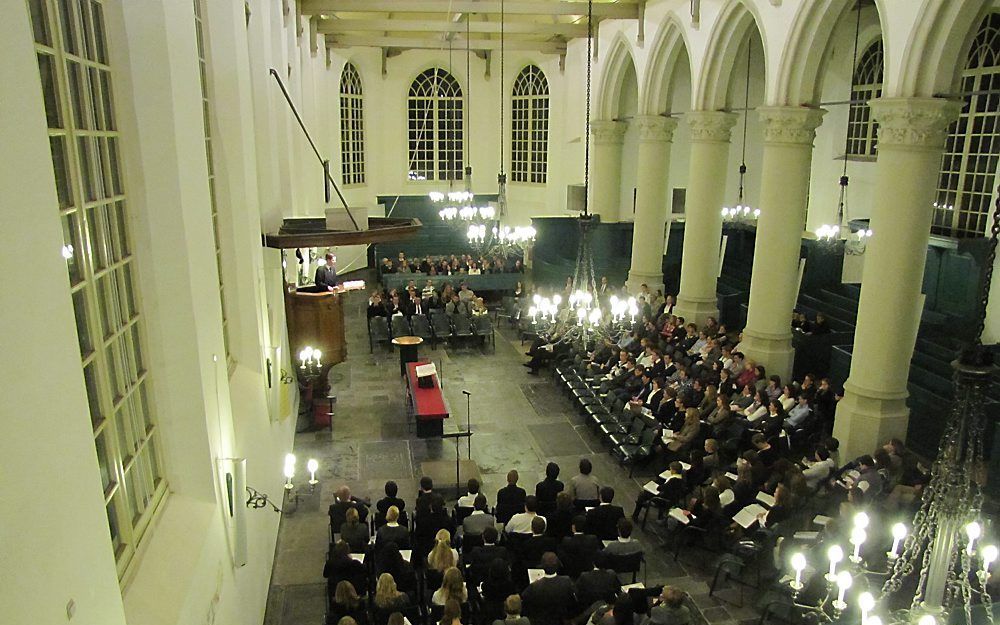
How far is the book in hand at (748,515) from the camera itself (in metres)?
9.95

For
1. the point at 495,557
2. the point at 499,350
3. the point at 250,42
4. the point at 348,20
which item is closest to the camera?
the point at 495,557

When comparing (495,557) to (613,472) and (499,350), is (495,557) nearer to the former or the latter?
(613,472)

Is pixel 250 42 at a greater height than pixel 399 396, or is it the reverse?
pixel 250 42

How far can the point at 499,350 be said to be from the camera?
20031mm

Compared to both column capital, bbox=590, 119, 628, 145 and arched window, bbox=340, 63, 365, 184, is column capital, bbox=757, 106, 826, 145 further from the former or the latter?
arched window, bbox=340, 63, 365, 184

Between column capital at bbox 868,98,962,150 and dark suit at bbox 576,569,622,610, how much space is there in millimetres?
7971

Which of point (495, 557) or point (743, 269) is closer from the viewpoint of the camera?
point (495, 557)

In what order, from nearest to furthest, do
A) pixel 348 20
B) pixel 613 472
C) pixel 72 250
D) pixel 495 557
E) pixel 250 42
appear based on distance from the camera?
pixel 72 250 → pixel 495 557 → pixel 250 42 → pixel 613 472 → pixel 348 20

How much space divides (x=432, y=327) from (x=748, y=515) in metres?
11.5

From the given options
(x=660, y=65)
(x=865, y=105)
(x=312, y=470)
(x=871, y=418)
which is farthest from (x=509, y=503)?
(x=865, y=105)

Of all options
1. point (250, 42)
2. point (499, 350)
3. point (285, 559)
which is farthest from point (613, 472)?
point (250, 42)

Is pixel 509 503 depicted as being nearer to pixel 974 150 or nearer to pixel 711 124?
pixel 711 124

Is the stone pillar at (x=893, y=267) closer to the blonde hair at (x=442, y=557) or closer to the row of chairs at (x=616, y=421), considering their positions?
the row of chairs at (x=616, y=421)

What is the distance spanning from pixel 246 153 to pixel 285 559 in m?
5.34
